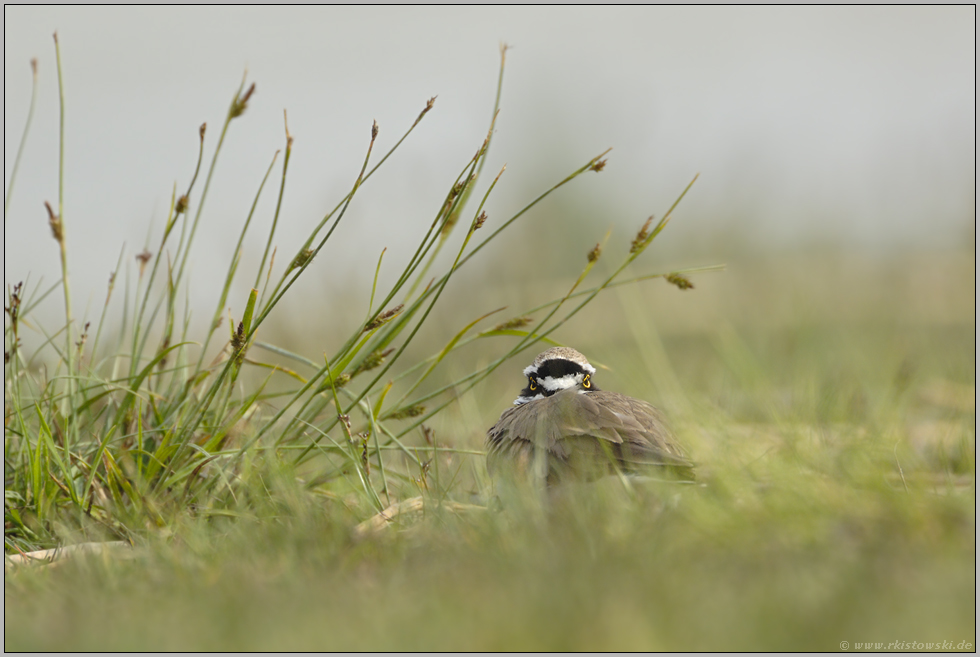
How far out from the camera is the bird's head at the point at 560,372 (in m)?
4.43

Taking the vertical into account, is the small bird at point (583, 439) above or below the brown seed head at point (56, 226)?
below

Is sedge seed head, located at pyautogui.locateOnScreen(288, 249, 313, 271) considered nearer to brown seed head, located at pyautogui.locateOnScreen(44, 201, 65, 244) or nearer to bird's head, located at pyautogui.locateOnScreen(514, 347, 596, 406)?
brown seed head, located at pyautogui.locateOnScreen(44, 201, 65, 244)

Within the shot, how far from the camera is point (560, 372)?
445 cm

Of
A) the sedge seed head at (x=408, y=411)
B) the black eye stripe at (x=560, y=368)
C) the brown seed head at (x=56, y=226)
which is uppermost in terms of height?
the brown seed head at (x=56, y=226)

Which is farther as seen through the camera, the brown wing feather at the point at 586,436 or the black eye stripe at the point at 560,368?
the black eye stripe at the point at 560,368

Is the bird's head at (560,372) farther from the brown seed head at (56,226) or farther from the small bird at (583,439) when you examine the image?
the brown seed head at (56,226)

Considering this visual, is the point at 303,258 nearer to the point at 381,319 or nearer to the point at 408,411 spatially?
the point at 381,319

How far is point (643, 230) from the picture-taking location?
336cm

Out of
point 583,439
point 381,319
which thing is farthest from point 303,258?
point 583,439

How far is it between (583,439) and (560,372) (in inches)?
33.8

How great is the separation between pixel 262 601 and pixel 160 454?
1.30 metres

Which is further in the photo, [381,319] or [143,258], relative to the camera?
[143,258]

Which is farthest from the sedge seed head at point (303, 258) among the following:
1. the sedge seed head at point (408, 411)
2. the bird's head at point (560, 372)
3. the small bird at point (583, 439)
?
the bird's head at point (560, 372)

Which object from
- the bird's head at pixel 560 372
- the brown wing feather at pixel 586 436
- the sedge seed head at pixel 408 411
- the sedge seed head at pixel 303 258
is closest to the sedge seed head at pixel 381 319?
the sedge seed head at pixel 303 258
